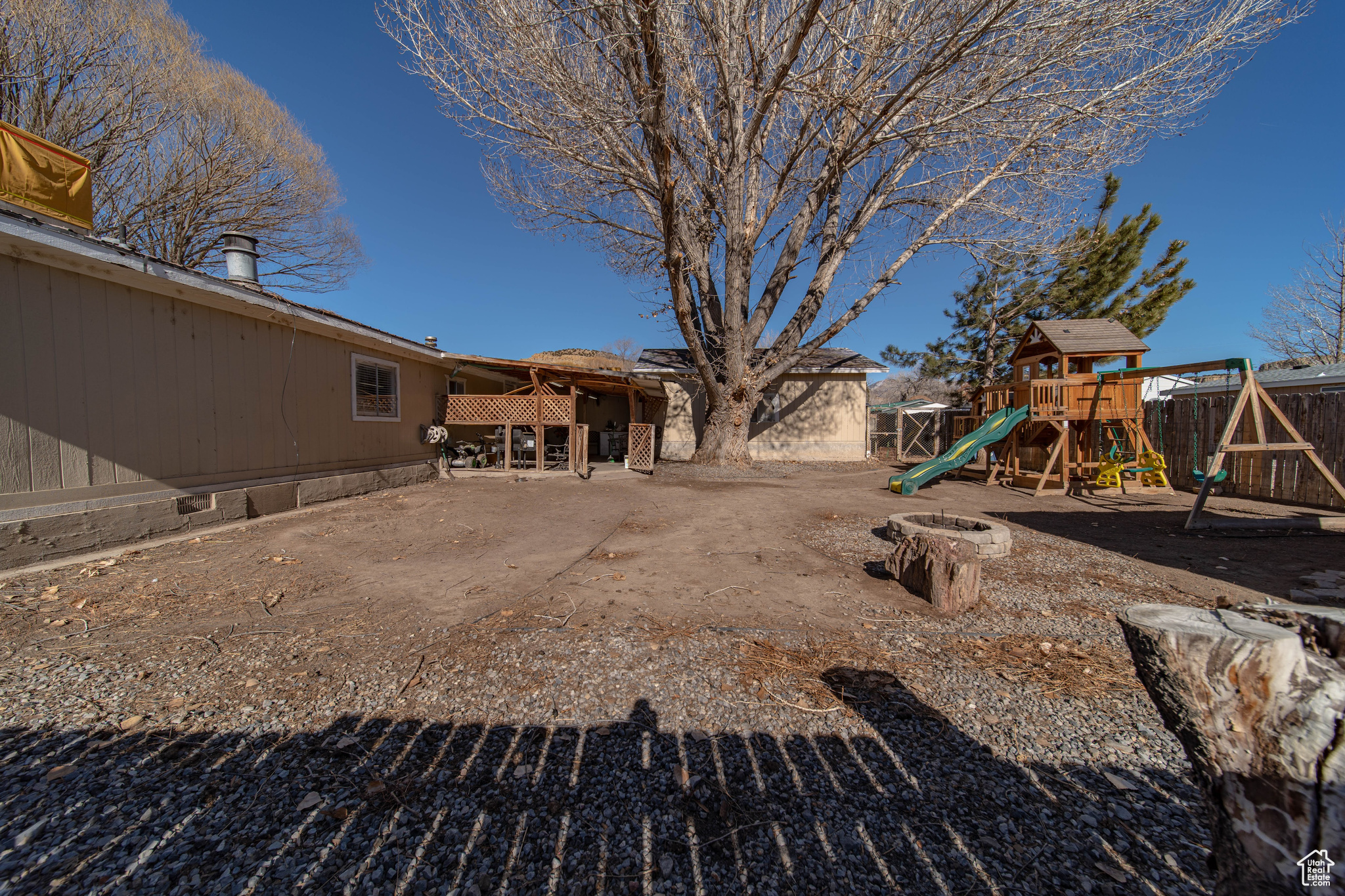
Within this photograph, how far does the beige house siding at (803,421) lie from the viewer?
1672 centimetres

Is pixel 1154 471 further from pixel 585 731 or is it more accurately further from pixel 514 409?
pixel 514 409

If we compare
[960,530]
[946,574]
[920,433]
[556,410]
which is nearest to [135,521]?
[556,410]

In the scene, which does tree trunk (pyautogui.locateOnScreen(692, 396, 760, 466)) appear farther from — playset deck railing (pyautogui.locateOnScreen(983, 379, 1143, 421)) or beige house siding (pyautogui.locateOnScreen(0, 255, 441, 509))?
beige house siding (pyautogui.locateOnScreen(0, 255, 441, 509))

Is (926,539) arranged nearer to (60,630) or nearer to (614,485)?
(60,630)

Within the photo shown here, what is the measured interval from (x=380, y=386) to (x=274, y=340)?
2.44 metres

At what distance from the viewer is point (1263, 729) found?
1247 mm

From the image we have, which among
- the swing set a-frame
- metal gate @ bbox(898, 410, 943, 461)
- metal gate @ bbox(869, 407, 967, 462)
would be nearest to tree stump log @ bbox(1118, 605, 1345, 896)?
the swing set a-frame

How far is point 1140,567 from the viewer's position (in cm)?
472

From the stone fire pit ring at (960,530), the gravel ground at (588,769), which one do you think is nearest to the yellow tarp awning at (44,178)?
the gravel ground at (588,769)

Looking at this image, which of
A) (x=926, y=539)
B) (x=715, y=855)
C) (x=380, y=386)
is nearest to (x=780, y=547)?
(x=926, y=539)

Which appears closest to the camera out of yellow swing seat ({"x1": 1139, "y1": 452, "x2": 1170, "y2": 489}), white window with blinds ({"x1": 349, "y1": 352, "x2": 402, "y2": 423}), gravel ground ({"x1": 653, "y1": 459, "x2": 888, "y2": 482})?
white window with blinds ({"x1": 349, "y1": 352, "x2": 402, "y2": 423})

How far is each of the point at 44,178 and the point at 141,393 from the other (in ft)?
7.44

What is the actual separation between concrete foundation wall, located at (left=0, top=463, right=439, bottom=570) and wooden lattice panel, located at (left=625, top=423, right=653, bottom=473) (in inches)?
259

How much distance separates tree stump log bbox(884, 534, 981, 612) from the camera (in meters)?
3.73
